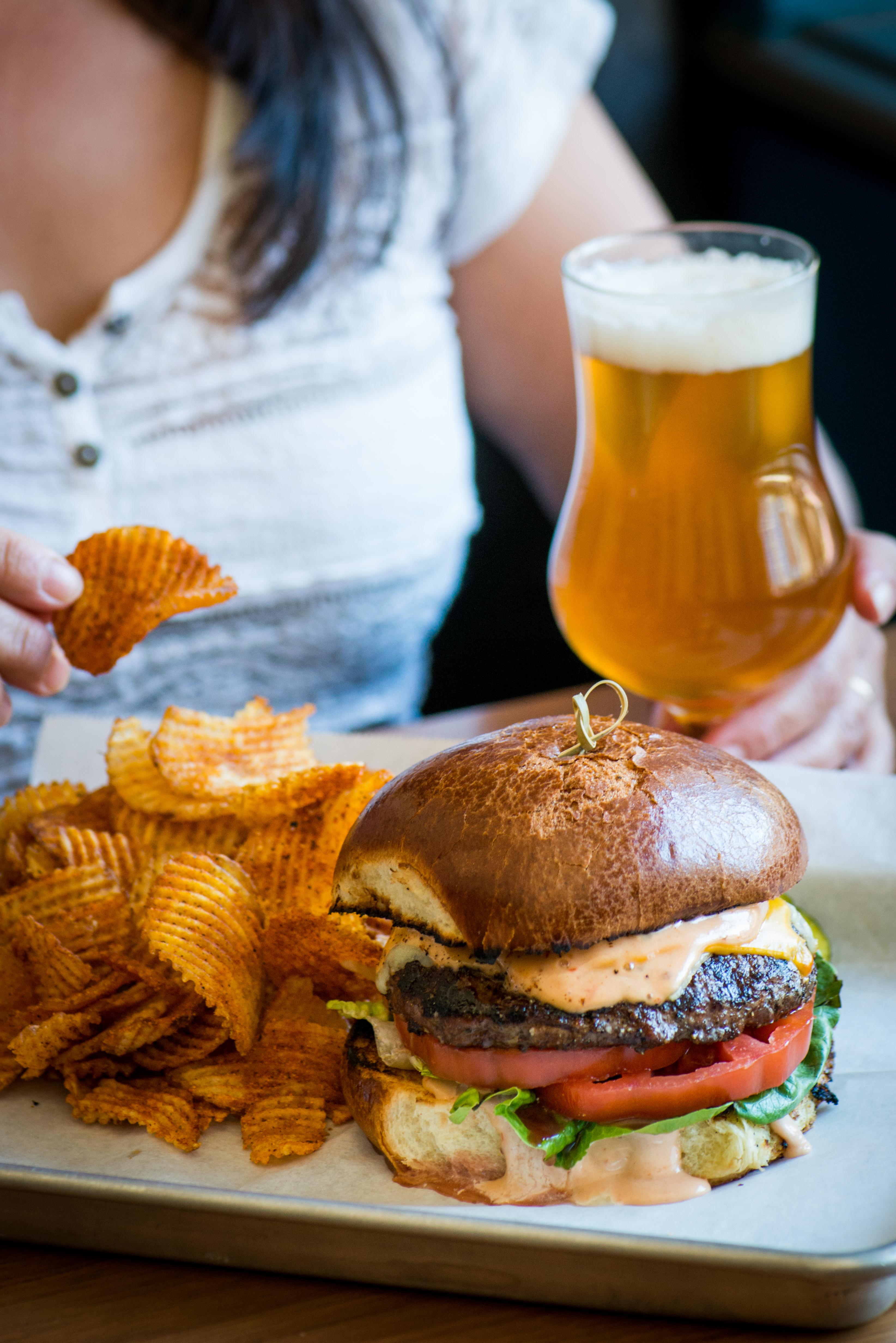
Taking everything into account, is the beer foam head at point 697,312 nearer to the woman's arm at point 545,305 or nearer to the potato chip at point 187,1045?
the woman's arm at point 545,305

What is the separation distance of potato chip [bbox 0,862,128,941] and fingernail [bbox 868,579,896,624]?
982mm

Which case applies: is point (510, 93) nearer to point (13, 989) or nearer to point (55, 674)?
point (55, 674)

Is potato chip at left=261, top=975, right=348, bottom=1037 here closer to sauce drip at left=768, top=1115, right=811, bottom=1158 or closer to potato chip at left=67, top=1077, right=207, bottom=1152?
potato chip at left=67, top=1077, right=207, bottom=1152

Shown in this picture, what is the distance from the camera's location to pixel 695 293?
1.45 meters

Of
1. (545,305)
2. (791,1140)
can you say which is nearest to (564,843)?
(791,1140)

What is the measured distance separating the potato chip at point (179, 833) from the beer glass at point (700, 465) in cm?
50

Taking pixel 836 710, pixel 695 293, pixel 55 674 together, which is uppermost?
pixel 695 293

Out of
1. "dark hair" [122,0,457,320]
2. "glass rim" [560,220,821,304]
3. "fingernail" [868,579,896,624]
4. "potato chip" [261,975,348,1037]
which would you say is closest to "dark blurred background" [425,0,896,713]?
"dark hair" [122,0,457,320]

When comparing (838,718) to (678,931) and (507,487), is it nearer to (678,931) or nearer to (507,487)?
(678,931)

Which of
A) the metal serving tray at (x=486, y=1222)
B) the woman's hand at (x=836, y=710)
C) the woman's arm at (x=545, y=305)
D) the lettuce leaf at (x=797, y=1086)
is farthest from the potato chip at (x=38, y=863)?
the woman's arm at (x=545, y=305)

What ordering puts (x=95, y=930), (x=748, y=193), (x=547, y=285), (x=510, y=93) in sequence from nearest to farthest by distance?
(x=95, y=930) → (x=510, y=93) → (x=547, y=285) → (x=748, y=193)

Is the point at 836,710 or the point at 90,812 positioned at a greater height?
the point at 90,812

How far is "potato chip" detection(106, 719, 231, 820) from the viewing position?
135 centimetres

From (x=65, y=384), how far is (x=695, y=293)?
939 mm
